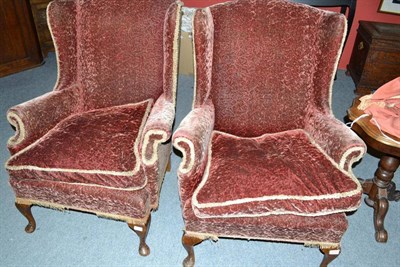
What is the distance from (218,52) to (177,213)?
3.22ft

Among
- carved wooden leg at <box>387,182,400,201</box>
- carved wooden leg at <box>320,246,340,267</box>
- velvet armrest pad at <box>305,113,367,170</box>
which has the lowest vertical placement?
carved wooden leg at <box>387,182,400,201</box>

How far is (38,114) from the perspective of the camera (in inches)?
62.7

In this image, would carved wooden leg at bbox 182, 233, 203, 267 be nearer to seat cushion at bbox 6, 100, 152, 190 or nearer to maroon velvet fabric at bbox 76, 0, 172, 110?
seat cushion at bbox 6, 100, 152, 190

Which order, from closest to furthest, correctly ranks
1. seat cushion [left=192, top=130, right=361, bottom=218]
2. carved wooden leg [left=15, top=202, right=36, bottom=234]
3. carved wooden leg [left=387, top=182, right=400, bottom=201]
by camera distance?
seat cushion [left=192, top=130, right=361, bottom=218]
carved wooden leg [left=15, top=202, right=36, bottom=234]
carved wooden leg [left=387, top=182, right=400, bottom=201]

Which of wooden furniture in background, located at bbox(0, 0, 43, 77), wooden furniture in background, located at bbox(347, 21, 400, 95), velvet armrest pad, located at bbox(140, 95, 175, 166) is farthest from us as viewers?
wooden furniture in background, located at bbox(0, 0, 43, 77)

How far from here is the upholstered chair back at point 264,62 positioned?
160 cm

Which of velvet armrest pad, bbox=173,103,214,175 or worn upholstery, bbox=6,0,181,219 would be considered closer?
velvet armrest pad, bbox=173,103,214,175

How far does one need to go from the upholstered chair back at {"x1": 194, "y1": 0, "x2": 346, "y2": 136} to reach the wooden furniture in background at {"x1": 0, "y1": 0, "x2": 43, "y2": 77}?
2.70 metres

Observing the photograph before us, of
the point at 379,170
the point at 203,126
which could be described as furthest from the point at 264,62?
the point at 379,170

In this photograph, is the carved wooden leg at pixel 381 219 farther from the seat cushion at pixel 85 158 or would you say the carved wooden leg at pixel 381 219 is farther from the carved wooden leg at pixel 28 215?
the carved wooden leg at pixel 28 215

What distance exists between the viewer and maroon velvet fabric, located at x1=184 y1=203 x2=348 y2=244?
1337 millimetres

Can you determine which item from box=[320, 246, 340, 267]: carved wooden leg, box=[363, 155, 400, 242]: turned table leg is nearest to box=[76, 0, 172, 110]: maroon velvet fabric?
box=[320, 246, 340, 267]: carved wooden leg

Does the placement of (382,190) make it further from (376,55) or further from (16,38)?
(16,38)

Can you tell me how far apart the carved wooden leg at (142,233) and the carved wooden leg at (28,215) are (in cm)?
58
